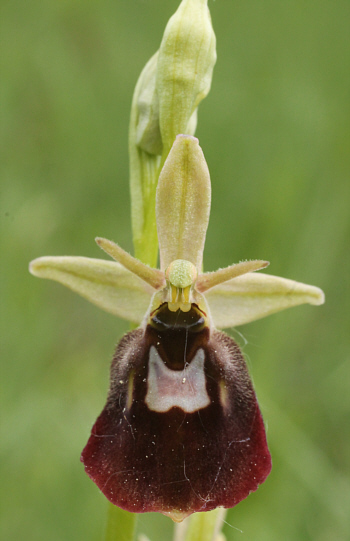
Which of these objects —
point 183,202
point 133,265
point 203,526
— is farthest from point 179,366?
point 203,526

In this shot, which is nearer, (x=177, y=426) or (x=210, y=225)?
(x=177, y=426)

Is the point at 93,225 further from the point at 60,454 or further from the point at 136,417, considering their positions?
the point at 136,417

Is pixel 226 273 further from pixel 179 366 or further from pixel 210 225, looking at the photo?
pixel 210 225

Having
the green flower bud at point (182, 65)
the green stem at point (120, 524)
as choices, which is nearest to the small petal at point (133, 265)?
the green flower bud at point (182, 65)

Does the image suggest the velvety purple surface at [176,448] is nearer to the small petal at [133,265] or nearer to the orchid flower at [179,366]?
the orchid flower at [179,366]

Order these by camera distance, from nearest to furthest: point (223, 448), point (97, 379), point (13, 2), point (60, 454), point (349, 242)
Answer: point (223, 448)
point (60, 454)
point (97, 379)
point (349, 242)
point (13, 2)

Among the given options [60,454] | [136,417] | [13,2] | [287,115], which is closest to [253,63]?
[287,115]

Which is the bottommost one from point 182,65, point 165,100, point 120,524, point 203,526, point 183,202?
point 203,526
